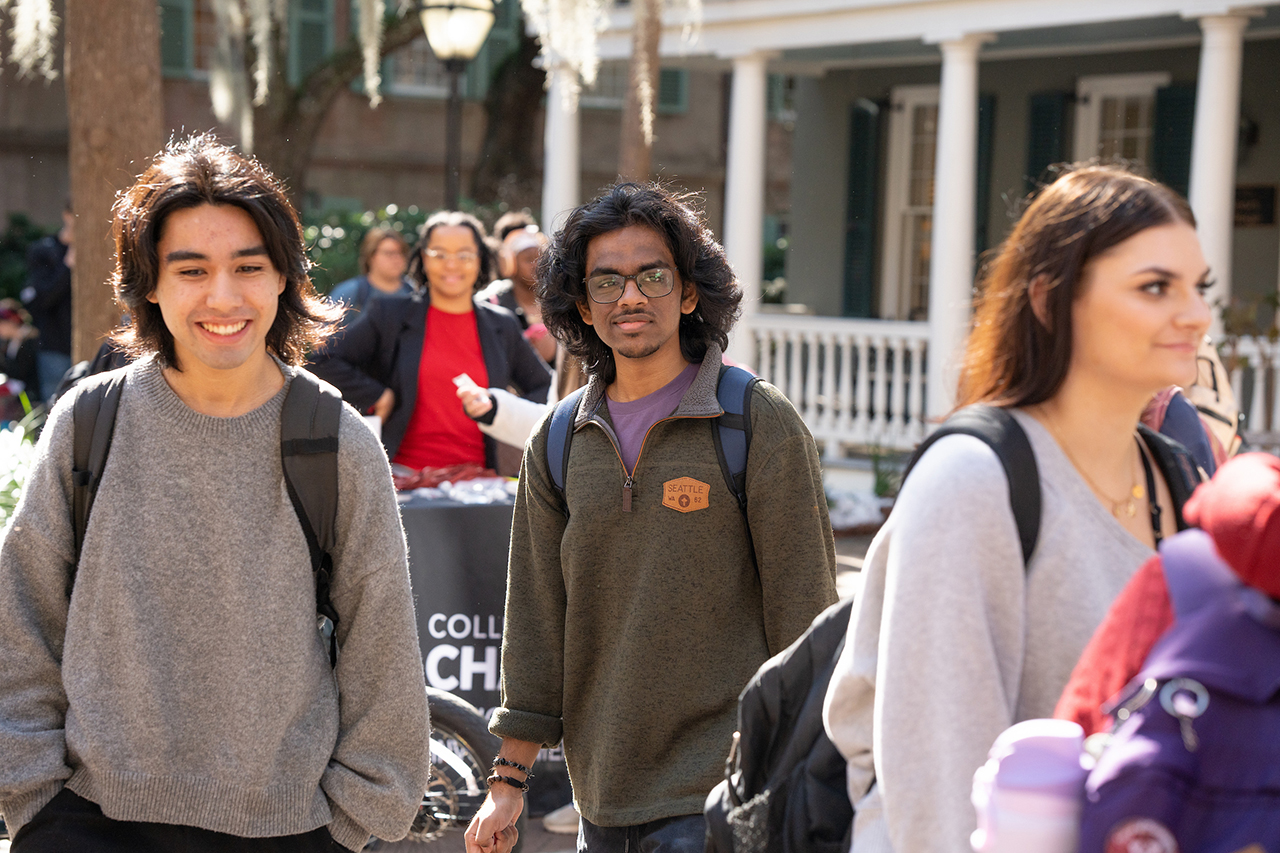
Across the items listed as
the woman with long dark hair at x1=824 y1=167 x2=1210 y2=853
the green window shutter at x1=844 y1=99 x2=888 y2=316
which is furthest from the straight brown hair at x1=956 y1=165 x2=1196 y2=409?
the green window shutter at x1=844 y1=99 x2=888 y2=316

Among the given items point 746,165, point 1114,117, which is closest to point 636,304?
point 746,165

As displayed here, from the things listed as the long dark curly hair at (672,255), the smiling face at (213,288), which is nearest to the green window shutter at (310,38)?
→ the long dark curly hair at (672,255)

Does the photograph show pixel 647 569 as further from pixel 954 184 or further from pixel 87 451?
pixel 954 184

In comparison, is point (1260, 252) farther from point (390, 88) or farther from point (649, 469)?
point (390, 88)

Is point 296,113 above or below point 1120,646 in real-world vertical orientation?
above

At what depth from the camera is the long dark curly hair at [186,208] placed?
2.59m

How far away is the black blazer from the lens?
18.8 feet

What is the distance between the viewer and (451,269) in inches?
232

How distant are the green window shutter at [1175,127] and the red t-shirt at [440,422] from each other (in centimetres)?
917

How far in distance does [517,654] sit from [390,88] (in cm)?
2146

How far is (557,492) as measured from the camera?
3.03 meters

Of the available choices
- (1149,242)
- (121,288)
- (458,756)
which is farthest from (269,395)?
(458,756)

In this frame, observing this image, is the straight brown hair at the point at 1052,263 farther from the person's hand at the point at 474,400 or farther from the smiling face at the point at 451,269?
the smiling face at the point at 451,269

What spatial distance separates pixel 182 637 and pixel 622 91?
2268 cm
